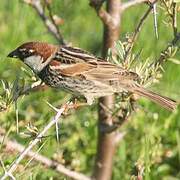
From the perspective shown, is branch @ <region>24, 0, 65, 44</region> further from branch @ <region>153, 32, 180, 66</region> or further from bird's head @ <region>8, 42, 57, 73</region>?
branch @ <region>153, 32, 180, 66</region>

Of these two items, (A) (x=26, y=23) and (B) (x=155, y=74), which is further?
(A) (x=26, y=23)

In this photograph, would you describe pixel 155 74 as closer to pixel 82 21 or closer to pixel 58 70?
pixel 58 70

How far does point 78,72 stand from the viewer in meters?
4.10

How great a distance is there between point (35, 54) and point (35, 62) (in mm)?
96

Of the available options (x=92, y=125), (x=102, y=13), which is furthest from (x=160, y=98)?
(x=92, y=125)

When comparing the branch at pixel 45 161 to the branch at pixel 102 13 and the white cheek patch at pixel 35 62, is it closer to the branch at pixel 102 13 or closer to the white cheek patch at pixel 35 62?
the white cheek patch at pixel 35 62

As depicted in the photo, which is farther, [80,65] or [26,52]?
[80,65]

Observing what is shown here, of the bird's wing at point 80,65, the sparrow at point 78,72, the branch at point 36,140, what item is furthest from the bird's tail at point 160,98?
the branch at point 36,140

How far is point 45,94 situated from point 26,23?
132 centimetres

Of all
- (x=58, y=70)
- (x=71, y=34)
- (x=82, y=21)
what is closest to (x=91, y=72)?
(x=58, y=70)

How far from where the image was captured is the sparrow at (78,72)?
3918mm

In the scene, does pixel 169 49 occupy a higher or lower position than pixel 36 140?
higher

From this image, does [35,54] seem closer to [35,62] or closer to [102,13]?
[35,62]

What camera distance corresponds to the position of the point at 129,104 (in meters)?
3.88
